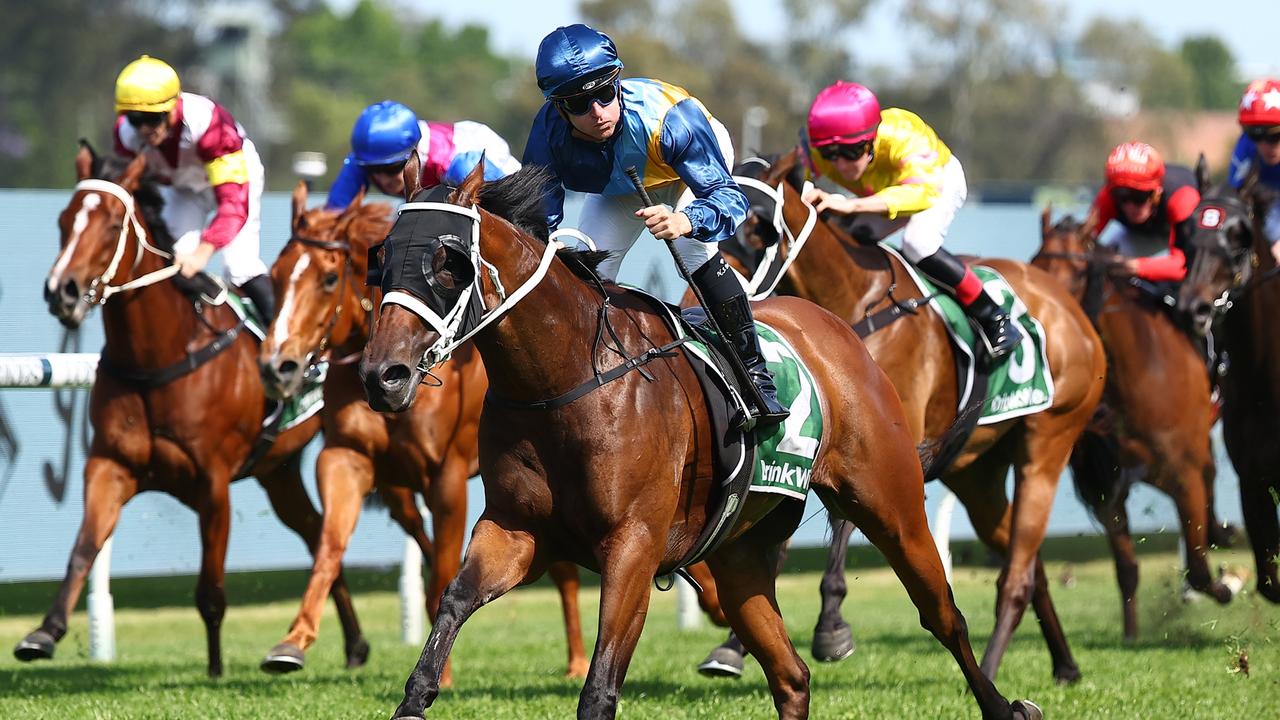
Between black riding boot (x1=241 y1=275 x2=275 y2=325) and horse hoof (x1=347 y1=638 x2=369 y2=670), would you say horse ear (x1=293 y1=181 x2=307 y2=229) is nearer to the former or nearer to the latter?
black riding boot (x1=241 y1=275 x2=275 y2=325)

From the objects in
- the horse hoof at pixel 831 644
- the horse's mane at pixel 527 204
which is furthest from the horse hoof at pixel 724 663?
the horse's mane at pixel 527 204

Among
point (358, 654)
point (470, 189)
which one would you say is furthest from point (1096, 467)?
point (470, 189)

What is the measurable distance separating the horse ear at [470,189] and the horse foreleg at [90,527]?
2791 millimetres

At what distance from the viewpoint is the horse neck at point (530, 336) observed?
386 centimetres

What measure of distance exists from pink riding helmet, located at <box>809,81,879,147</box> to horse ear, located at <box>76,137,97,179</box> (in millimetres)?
2854

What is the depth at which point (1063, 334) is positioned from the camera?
689 centimetres

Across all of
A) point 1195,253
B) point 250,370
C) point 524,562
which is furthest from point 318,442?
point 524,562

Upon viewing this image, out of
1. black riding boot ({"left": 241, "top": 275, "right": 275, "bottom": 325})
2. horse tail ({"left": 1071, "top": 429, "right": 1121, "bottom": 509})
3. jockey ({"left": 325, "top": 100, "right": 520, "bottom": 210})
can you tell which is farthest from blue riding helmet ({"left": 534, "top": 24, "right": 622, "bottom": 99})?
horse tail ({"left": 1071, "top": 429, "right": 1121, "bottom": 509})

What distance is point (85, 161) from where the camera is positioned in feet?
21.6

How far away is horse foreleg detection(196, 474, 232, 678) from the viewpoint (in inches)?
263

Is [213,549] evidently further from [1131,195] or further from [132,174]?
[1131,195]

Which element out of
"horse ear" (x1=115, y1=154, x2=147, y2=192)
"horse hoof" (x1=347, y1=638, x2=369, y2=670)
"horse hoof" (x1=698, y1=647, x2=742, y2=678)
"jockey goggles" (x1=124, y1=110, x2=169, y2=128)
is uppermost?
"jockey goggles" (x1=124, y1=110, x2=169, y2=128)

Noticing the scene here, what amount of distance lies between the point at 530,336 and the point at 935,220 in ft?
10.0

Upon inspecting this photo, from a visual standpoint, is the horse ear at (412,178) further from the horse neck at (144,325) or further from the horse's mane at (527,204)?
the horse neck at (144,325)
